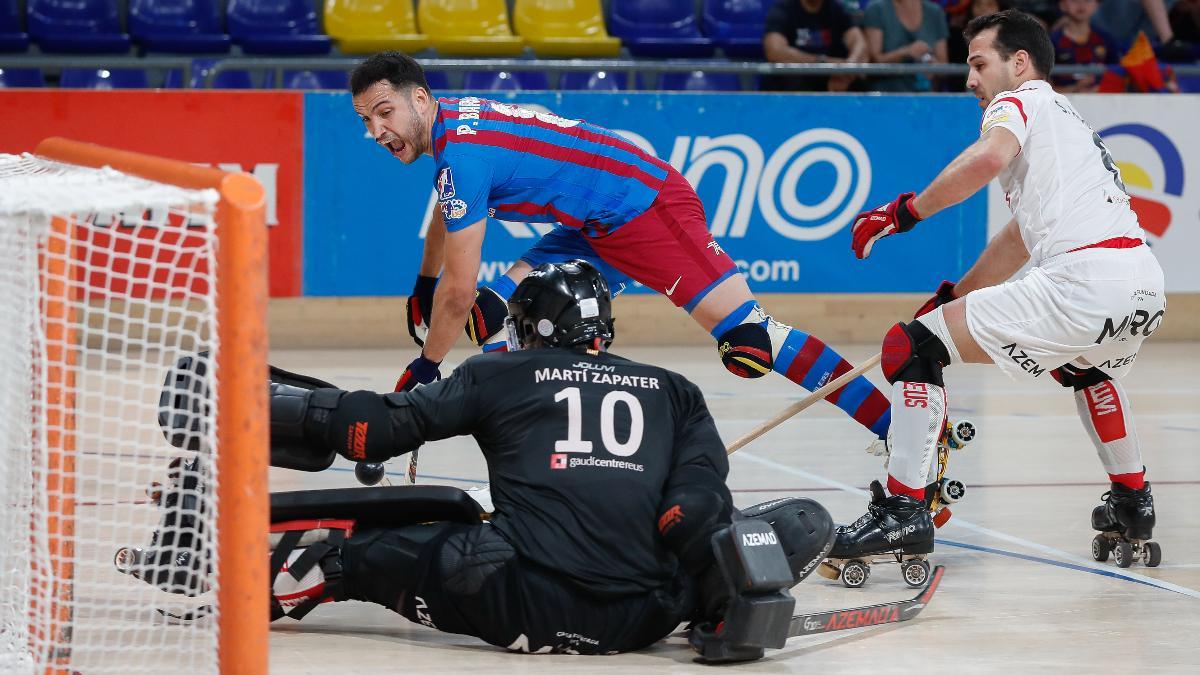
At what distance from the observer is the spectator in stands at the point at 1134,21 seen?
12469 millimetres

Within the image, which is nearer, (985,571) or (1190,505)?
(985,571)

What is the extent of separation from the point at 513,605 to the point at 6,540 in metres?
1.21

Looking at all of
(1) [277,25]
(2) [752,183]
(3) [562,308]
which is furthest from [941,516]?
(1) [277,25]

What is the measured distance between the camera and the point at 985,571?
204 inches

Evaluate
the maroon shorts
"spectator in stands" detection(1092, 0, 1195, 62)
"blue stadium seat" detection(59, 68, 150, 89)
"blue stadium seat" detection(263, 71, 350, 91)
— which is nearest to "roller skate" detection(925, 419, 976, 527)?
the maroon shorts

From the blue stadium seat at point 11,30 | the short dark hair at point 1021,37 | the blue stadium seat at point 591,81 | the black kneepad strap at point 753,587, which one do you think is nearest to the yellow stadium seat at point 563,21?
the blue stadium seat at point 591,81

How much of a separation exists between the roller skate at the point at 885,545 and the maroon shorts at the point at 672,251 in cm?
120

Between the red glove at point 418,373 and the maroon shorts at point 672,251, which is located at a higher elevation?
the maroon shorts at point 672,251

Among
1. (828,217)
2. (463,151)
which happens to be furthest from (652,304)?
(463,151)

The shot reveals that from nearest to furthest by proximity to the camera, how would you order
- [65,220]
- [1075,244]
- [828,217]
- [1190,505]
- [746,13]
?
[65,220] → [1075,244] → [1190,505] → [828,217] → [746,13]

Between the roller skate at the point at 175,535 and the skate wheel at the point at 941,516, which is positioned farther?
the skate wheel at the point at 941,516

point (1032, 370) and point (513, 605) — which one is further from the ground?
Result: point (1032, 370)

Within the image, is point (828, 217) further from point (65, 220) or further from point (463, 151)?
point (65, 220)

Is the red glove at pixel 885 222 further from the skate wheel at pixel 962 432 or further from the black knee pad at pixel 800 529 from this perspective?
the black knee pad at pixel 800 529
